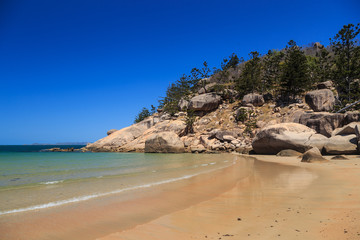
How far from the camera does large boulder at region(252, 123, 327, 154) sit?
19527 millimetres

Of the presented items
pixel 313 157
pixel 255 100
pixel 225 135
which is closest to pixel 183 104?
pixel 255 100

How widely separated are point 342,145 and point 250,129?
1783 centimetres

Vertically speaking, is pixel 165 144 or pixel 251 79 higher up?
pixel 251 79

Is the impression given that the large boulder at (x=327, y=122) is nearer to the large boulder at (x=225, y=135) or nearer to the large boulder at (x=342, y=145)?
the large boulder at (x=342, y=145)

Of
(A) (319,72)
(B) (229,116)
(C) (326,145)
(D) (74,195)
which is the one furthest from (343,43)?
(D) (74,195)

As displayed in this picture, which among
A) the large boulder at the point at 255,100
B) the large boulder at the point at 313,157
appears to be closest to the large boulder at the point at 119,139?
the large boulder at the point at 255,100

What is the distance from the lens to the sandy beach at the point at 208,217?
3.75 meters

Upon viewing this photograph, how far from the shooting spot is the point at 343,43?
33844mm

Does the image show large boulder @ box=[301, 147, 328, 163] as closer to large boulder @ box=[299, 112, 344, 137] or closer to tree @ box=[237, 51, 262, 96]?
large boulder @ box=[299, 112, 344, 137]

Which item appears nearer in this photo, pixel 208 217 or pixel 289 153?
pixel 208 217

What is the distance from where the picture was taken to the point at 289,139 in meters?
20.9

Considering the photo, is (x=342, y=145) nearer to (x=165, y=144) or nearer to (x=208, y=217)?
(x=208, y=217)

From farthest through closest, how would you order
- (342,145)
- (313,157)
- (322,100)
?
(322,100) → (342,145) → (313,157)

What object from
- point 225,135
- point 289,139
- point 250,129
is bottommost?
point 289,139
